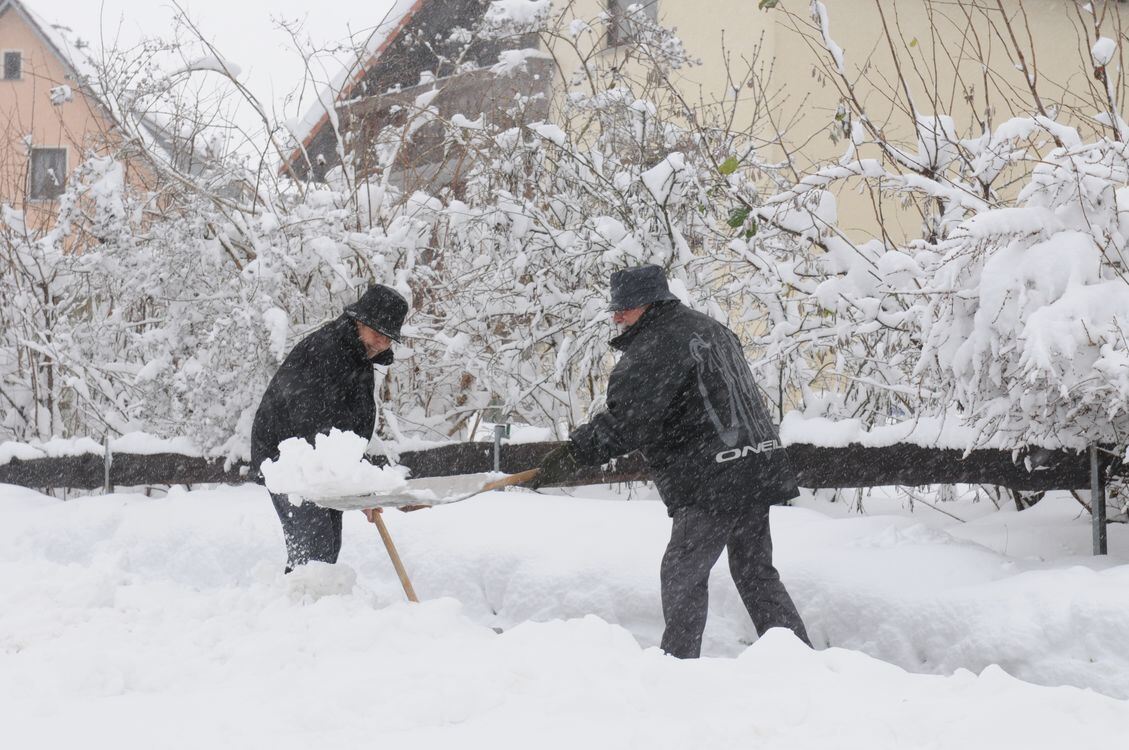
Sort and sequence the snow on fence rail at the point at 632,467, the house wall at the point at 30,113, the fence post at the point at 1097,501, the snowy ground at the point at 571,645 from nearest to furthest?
the snowy ground at the point at 571,645 < the fence post at the point at 1097,501 < the snow on fence rail at the point at 632,467 < the house wall at the point at 30,113

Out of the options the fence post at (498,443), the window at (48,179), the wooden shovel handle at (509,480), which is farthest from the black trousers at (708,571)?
the window at (48,179)

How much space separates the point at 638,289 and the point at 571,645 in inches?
57.0

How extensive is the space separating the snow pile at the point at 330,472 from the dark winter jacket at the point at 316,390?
58 centimetres

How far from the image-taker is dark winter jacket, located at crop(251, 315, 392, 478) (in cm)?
501

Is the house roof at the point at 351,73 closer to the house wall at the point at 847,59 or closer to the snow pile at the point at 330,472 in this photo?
the house wall at the point at 847,59

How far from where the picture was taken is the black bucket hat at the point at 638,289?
14.5 ft

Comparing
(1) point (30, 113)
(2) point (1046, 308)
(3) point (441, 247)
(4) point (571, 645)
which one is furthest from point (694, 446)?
(1) point (30, 113)

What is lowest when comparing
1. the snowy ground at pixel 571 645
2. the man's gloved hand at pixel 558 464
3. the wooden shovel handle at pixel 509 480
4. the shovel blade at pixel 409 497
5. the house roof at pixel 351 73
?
the snowy ground at pixel 571 645

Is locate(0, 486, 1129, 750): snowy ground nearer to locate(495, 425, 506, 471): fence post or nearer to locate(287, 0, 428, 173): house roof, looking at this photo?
locate(495, 425, 506, 471): fence post

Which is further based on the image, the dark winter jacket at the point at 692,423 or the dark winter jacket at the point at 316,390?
the dark winter jacket at the point at 316,390

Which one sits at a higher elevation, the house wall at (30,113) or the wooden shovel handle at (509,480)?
the house wall at (30,113)

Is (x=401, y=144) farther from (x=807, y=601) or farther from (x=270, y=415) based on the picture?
(x=807, y=601)

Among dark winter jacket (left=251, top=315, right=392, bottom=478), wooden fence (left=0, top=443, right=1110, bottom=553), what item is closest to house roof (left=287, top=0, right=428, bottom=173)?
wooden fence (left=0, top=443, right=1110, bottom=553)

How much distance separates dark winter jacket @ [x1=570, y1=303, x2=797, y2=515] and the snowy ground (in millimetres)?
687
